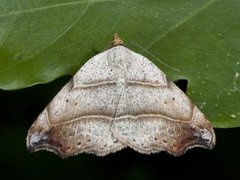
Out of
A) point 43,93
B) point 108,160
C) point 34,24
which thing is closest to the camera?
point 34,24

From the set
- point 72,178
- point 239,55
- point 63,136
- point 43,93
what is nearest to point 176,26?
point 239,55

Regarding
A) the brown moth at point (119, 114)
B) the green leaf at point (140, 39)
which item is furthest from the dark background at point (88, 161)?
the green leaf at point (140, 39)

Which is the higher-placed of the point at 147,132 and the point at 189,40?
the point at 189,40

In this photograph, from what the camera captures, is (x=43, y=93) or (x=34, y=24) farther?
(x=43, y=93)

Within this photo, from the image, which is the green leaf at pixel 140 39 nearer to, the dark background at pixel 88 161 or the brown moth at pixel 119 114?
the brown moth at pixel 119 114

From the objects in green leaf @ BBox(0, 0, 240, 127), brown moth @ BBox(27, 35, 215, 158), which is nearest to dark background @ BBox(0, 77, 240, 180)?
brown moth @ BBox(27, 35, 215, 158)

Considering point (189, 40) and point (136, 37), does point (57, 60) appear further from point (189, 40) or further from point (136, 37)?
point (189, 40)

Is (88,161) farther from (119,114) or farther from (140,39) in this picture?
(140,39)
